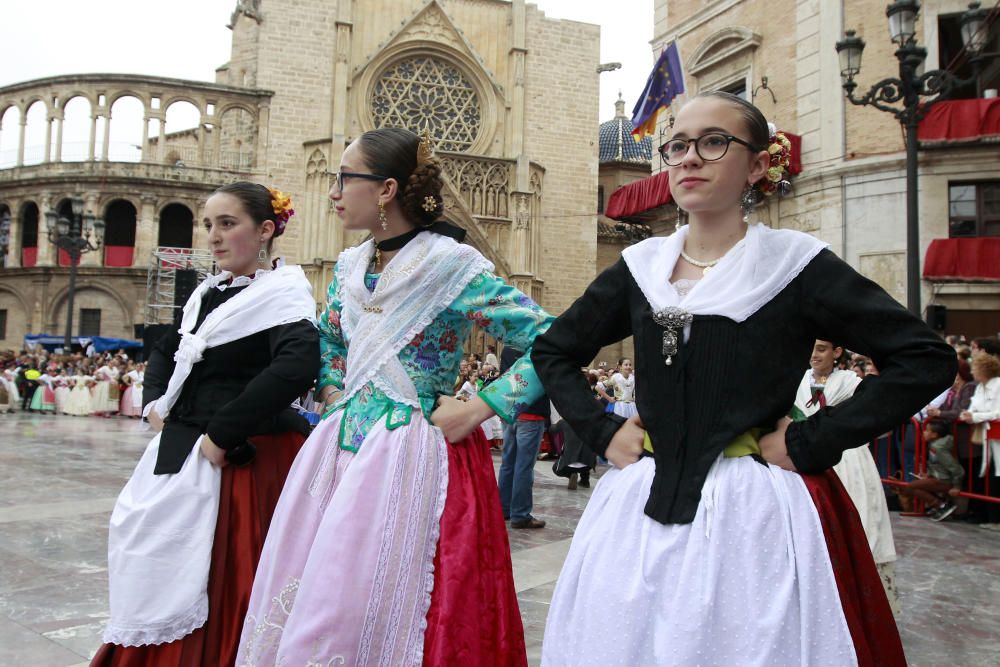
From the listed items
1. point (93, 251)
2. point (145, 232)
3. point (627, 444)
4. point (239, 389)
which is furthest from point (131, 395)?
point (627, 444)

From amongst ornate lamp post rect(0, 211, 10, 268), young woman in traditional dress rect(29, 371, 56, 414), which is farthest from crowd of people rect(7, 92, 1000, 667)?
ornate lamp post rect(0, 211, 10, 268)

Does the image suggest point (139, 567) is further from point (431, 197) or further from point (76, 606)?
point (76, 606)

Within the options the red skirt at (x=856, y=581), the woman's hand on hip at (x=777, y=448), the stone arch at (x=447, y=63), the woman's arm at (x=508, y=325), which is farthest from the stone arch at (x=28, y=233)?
the red skirt at (x=856, y=581)

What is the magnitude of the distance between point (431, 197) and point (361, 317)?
471 millimetres

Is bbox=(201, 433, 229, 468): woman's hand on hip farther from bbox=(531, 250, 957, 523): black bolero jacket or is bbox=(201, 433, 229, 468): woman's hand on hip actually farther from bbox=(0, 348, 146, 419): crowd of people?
bbox=(0, 348, 146, 419): crowd of people

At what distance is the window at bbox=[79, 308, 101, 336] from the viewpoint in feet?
95.0

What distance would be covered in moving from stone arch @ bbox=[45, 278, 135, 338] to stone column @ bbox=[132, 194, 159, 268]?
1.45 meters

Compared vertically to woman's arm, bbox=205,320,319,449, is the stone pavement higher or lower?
lower

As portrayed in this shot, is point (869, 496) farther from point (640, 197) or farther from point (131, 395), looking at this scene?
point (131, 395)

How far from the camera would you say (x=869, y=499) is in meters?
4.54

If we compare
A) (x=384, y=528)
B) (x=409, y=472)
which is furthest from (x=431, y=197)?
(x=384, y=528)

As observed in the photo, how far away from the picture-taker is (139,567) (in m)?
2.55

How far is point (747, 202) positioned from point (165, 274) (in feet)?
89.8

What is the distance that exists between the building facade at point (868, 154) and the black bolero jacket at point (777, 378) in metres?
13.4
